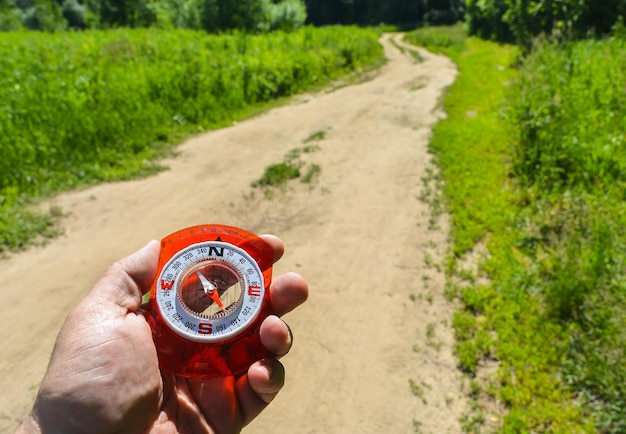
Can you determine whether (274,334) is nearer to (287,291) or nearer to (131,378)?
(287,291)

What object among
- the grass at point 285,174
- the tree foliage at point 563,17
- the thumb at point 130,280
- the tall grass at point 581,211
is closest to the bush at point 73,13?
the tree foliage at point 563,17

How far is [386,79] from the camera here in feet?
54.2

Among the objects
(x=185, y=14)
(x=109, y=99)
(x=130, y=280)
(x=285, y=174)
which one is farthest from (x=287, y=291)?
(x=185, y=14)

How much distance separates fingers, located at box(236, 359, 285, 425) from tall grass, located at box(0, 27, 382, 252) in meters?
5.00

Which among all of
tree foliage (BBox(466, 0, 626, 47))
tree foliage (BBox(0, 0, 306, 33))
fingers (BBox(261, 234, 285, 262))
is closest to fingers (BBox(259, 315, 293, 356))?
fingers (BBox(261, 234, 285, 262))

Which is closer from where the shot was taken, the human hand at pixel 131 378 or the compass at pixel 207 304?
the human hand at pixel 131 378

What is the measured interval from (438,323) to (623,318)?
164 centimetres

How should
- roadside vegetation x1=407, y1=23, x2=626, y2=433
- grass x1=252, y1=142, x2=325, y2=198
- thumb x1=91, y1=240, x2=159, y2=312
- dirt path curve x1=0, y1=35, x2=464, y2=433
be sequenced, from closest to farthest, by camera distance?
thumb x1=91, y1=240, x2=159, y2=312
roadside vegetation x1=407, y1=23, x2=626, y2=433
dirt path curve x1=0, y1=35, x2=464, y2=433
grass x1=252, y1=142, x2=325, y2=198

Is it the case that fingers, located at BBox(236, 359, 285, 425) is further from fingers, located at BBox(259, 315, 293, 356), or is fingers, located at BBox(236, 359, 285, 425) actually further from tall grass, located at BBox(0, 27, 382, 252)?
tall grass, located at BBox(0, 27, 382, 252)

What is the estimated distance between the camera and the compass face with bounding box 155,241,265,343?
2.05m

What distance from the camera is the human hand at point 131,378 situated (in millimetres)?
1923

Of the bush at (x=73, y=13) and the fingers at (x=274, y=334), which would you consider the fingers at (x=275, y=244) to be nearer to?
the fingers at (x=274, y=334)

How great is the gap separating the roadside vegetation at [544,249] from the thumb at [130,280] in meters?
2.95

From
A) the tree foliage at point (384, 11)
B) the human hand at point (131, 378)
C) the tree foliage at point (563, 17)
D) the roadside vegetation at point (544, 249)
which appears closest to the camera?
the human hand at point (131, 378)
